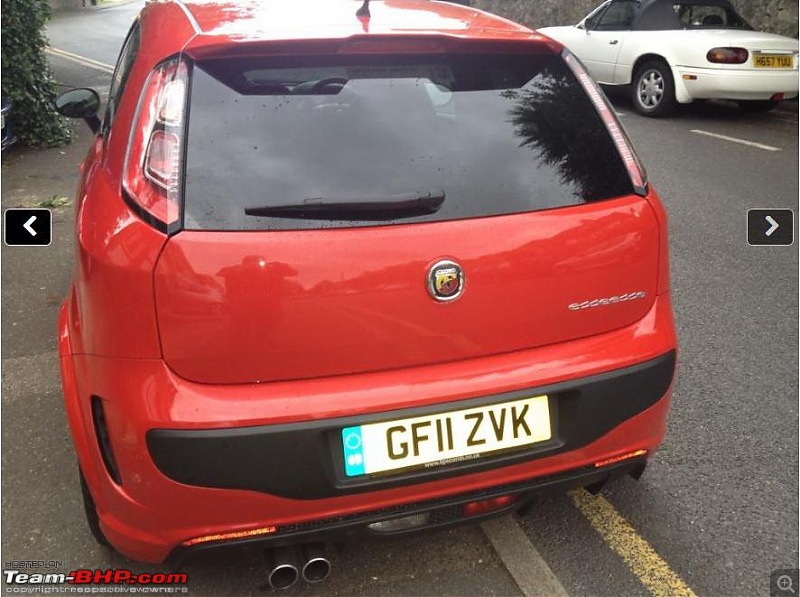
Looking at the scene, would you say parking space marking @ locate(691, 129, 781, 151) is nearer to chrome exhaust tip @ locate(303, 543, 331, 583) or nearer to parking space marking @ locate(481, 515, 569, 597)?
parking space marking @ locate(481, 515, 569, 597)

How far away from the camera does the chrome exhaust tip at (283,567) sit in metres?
2.00

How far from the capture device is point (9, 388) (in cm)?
342

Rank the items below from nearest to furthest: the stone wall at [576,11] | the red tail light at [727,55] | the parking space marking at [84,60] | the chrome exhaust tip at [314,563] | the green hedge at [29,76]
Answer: the chrome exhaust tip at [314,563]
the green hedge at [29,76]
the red tail light at [727,55]
the stone wall at [576,11]
the parking space marking at [84,60]

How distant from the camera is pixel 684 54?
29.6 ft

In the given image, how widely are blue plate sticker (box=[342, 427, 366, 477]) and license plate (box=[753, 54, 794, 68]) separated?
28.4 feet

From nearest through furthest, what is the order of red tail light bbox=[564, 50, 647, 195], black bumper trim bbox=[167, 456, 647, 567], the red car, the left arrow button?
the red car < black bumper trim bbox=[167, 456, 647, 567] < red tail light bbox=[564, 50, 647, 195] < the left arrow button

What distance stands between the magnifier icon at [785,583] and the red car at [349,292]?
680mm

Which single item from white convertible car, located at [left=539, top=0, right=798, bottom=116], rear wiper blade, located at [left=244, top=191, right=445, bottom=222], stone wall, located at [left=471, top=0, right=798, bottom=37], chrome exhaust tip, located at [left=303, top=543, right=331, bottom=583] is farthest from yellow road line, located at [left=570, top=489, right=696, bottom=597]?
stone wall, located at [left=471, top=0, right=798, bottom=37]

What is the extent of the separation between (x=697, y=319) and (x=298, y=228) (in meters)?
3.02

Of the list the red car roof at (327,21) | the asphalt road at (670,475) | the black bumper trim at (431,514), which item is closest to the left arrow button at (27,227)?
the asphalt road at (670,475)

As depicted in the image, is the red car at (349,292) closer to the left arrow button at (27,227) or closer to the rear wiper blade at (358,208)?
the rear wiper blade at (358,208)

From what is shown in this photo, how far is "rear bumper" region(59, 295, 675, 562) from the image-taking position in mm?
1793

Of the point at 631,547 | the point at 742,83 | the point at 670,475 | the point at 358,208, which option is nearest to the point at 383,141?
the point at 358,208

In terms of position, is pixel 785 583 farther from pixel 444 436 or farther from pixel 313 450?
pixel 313 450
